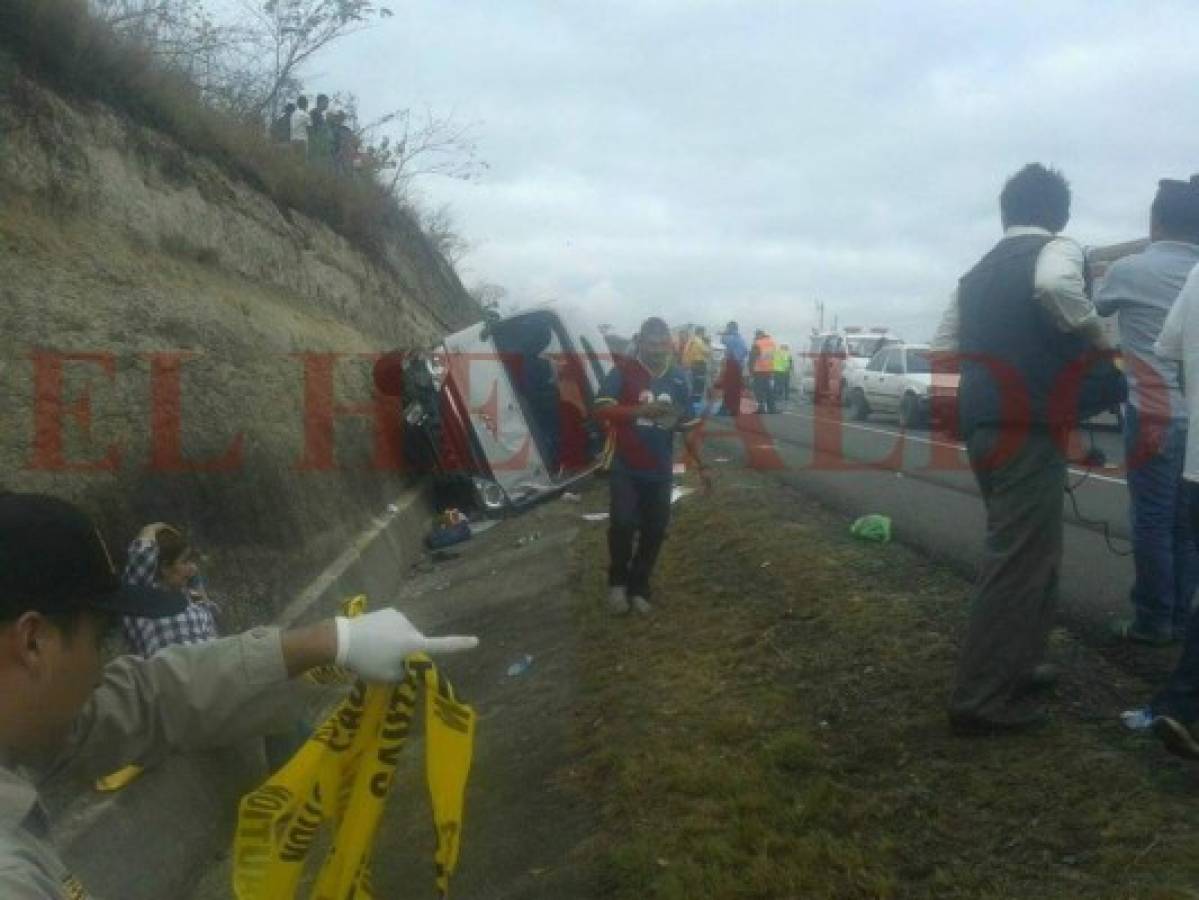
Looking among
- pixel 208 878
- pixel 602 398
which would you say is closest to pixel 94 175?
pixel 602 398

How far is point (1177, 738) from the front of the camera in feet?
14.4

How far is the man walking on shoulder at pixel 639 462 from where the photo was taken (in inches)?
325

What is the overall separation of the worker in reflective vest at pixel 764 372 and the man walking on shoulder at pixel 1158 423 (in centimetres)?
2389

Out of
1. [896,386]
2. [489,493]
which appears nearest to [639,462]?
[489,493]

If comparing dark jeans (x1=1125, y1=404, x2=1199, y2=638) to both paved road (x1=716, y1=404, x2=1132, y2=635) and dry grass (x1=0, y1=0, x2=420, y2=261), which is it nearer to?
paved road (x1=716, y1=404, x2=1132, y2=635)

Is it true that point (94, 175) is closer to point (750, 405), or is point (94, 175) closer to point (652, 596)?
point (652, 596)

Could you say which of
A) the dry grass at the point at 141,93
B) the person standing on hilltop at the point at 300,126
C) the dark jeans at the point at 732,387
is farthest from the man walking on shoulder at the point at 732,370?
the person standing on hilltop at the point at 300,126

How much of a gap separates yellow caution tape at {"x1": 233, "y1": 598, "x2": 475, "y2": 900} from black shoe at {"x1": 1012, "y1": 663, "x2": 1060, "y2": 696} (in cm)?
295

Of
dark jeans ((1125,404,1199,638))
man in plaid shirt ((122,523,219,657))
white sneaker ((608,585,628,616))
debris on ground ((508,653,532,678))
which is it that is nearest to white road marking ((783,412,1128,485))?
white sneaker ((608,585,628,616))

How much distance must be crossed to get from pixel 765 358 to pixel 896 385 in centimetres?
473

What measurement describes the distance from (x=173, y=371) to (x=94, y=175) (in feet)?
9.80

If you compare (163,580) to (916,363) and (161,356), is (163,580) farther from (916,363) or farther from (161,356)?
(916,363)

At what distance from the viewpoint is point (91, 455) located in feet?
23.1

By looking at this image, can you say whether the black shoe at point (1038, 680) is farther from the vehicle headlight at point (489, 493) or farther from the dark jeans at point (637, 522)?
the vehicle headlight at point (489, 493)
